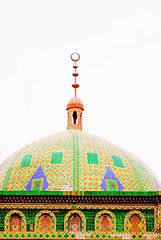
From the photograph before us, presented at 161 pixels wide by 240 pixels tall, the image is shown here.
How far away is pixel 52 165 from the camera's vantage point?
21234mm

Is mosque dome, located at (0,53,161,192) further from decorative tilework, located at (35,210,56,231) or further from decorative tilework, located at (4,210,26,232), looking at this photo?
decorative tilework, located at (4,210,26,232)

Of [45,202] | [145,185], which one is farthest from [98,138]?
[45,202]

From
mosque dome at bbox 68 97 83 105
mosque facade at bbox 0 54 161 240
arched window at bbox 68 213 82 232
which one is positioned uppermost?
mosque dome at bbox 68 97 83 105

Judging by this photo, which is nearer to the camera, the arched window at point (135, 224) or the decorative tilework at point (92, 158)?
the arched window at point (135, 224)

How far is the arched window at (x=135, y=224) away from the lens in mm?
17828

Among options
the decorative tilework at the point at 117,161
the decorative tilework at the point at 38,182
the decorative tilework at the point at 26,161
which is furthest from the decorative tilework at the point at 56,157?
the decorative tilework at the point at 117,161

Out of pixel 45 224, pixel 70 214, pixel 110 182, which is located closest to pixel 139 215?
pixel 70 214

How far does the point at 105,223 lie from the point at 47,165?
14.6 feet

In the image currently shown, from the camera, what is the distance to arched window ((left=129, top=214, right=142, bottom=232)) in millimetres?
17828

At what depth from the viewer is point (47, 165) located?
2130 centimetres

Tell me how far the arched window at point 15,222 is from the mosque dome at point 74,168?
2.59m

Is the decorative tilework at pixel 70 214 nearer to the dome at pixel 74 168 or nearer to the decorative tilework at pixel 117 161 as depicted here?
the dome at pixel 74 168

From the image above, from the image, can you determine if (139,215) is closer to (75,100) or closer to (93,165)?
(93,165)

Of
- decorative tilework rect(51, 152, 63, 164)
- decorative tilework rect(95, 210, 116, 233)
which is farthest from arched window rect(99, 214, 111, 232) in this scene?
decorative tilework rect(51, 152, 63, 164)
